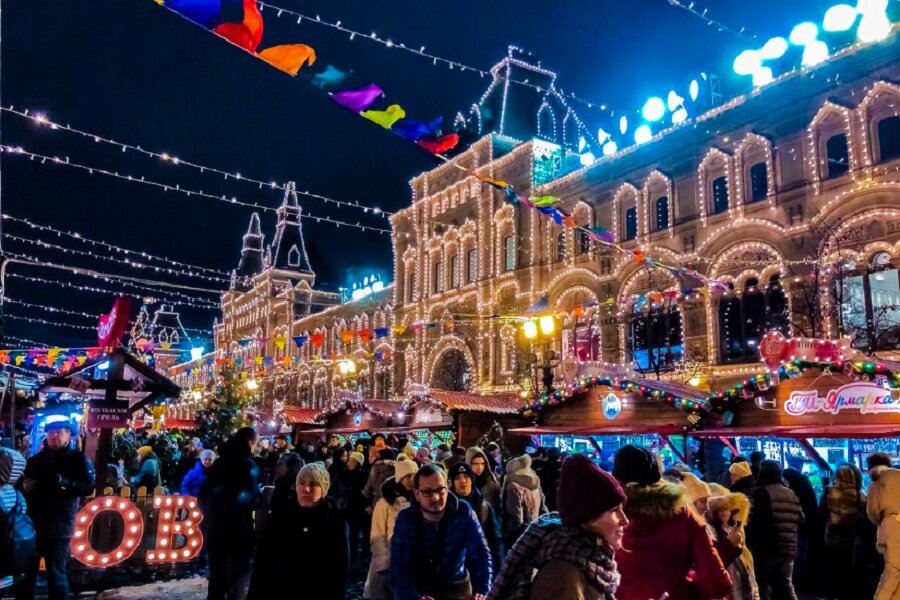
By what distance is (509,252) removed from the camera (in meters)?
33.0

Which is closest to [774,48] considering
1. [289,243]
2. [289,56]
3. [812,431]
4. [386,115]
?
[812,431]

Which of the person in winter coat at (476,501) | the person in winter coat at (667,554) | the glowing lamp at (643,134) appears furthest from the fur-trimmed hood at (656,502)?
the glowing lamp at (643,134)

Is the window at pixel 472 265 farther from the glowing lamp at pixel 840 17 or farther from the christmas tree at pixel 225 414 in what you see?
the glowing lamp at pixel 840 17

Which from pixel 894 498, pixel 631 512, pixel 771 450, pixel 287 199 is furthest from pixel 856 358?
pixel 287 199

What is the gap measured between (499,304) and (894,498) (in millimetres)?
27366

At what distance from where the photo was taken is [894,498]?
5270 mm

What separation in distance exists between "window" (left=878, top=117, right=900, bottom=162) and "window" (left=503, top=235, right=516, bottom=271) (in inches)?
607

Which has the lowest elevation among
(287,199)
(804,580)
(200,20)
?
(804,580)

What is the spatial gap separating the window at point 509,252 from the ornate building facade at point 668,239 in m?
0.10

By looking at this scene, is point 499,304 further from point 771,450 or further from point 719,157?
point 771,450

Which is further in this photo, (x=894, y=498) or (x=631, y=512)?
(x=894, y=498)

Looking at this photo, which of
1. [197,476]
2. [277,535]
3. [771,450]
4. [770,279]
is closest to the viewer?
[277,535]

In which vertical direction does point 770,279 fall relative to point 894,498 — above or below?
above

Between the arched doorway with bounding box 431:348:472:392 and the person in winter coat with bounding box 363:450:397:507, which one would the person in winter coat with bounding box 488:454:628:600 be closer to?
the person in winter coat with bounding box 363:450:397:507
